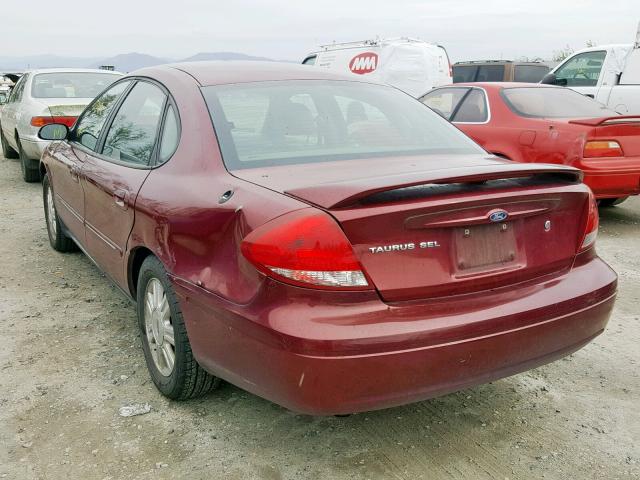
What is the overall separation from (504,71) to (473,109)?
357 inches

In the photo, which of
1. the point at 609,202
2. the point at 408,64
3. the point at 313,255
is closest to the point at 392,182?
the point at 313,255

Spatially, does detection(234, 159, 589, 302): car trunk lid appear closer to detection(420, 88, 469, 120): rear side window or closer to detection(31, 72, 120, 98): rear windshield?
detection(420, 88, 469, 120): rear side window

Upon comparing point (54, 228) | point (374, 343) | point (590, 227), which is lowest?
point (54, 228)

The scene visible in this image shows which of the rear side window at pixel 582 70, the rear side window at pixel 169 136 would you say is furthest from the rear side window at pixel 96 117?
the rear side window at pixel 582 70

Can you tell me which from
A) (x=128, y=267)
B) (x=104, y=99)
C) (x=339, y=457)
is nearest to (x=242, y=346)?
(x=339, y=457)

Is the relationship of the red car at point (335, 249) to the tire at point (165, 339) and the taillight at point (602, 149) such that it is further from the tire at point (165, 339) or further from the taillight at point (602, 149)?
the taillight at point (602, 149)

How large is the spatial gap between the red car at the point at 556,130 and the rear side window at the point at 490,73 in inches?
341

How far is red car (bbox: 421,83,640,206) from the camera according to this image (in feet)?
20.5

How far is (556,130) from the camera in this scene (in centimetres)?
644

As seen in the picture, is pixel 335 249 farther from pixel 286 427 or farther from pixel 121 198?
pixel 121 198

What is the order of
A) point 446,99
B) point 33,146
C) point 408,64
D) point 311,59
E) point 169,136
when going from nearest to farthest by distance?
point 169,136 < point 446,99 < point 33,146 < point 408,64 < point 311,59

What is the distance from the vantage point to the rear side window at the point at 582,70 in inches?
412

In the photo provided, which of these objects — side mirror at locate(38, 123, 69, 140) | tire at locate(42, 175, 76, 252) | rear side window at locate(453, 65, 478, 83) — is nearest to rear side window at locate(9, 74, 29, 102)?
tire at locate(42, 175, 76, 252)

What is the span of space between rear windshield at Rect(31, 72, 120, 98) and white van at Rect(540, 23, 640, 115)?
655 centimetres
